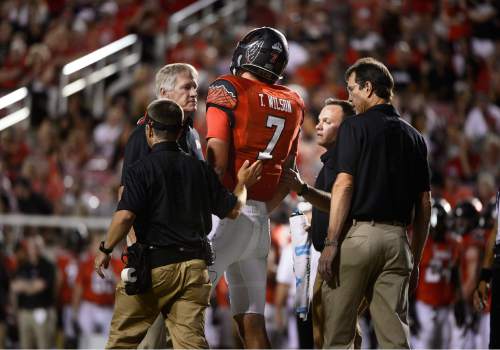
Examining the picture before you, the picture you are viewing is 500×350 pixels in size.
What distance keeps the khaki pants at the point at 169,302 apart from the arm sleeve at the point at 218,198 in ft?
1.00

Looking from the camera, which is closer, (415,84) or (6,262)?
(6,262)

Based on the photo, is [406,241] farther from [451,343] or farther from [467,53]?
[467,53]

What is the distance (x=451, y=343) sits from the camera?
10492mm

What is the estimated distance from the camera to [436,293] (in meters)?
10.7

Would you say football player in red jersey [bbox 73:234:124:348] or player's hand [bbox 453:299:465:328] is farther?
football player in red jersey [bbox 73:234:124:348]

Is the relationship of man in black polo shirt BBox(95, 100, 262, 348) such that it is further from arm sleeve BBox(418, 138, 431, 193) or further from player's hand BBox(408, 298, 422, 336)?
player's hand BBox(408, 298, 422, 336)

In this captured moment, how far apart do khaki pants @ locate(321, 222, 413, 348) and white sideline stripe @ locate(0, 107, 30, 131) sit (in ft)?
34.7

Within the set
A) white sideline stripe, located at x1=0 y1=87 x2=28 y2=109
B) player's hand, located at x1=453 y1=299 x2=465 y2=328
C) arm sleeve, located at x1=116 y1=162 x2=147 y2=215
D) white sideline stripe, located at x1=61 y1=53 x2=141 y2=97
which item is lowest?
player's hand, located at x1=453 y1=299 x2=465 y2=328

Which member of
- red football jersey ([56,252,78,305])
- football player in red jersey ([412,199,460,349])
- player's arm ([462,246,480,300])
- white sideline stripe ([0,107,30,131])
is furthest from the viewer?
white sideline stripe ([0,107,30,131])

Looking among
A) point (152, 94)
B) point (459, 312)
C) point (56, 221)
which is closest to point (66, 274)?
point (56, 221)

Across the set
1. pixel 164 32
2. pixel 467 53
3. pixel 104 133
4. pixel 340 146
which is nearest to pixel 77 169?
pixel 104 133

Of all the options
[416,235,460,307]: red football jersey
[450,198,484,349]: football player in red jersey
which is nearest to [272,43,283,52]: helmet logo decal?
[450,198,484,349]: football player in red jersey

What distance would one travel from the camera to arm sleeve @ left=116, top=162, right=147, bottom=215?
17.8 ft

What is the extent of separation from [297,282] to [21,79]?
1094cm
